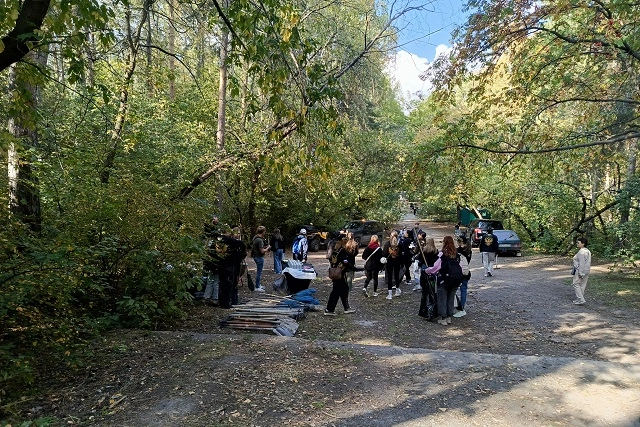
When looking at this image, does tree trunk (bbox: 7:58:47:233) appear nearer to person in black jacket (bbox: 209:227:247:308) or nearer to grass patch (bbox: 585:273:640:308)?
person in black jacket (bbox: 209:227:247:308)

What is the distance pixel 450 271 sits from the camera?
A: 8.40 meters

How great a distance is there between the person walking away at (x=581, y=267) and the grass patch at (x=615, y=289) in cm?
82

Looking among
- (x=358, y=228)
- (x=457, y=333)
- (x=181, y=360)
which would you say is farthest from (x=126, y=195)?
(x=358, y=228)

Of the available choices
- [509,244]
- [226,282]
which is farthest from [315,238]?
[226,282]

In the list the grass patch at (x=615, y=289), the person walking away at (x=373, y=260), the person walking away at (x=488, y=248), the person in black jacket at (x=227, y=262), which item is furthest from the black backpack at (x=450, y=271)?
the person walking away at (x=488, y=248)

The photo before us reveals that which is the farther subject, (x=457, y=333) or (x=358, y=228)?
(x=358, y=228)

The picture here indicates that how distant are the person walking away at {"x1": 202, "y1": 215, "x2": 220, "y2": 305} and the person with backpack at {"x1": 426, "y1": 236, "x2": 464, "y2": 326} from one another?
435cm

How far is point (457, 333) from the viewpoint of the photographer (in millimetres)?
8273

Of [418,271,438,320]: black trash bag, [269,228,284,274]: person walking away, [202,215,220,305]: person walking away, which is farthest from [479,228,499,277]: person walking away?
[202,215,220,305]: person walking away

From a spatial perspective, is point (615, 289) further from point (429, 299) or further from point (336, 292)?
point (336, 292)

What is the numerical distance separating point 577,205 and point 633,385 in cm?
1841

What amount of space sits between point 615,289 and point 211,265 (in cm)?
1177

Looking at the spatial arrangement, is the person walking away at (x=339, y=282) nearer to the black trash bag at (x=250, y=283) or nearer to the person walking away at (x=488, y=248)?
the black trash bag at (x=250, y=283)

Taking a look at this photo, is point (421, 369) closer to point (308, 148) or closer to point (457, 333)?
point (308, 148)
